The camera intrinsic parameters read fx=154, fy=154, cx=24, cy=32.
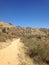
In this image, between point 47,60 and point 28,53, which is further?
point 28,53

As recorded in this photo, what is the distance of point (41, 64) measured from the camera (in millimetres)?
13914

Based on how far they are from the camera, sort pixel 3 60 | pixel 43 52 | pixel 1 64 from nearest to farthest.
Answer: pixel 1 64
pixel 3 60
pixel 43 52

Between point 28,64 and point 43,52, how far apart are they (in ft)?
10.8

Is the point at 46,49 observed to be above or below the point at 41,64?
above

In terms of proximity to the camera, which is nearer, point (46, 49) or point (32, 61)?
point (32, 61)

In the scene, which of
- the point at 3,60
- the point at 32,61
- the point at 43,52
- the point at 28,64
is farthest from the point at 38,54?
the point at 3,60

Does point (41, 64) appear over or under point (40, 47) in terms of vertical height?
under

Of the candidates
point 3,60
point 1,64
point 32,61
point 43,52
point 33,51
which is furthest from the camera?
point 33,51

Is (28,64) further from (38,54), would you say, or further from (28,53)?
(28,53)

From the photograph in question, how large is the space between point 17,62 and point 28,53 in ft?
14.6

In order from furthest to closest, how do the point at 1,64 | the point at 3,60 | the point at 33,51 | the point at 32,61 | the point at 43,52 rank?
the point at 33,51 → the point at 43,52 → the point at 32,61 → the point at 3,60 → the point at 1,64

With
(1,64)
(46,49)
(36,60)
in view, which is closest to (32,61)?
(36,60)

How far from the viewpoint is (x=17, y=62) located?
13273 mm

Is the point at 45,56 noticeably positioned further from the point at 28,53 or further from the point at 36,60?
the point at 28,53
